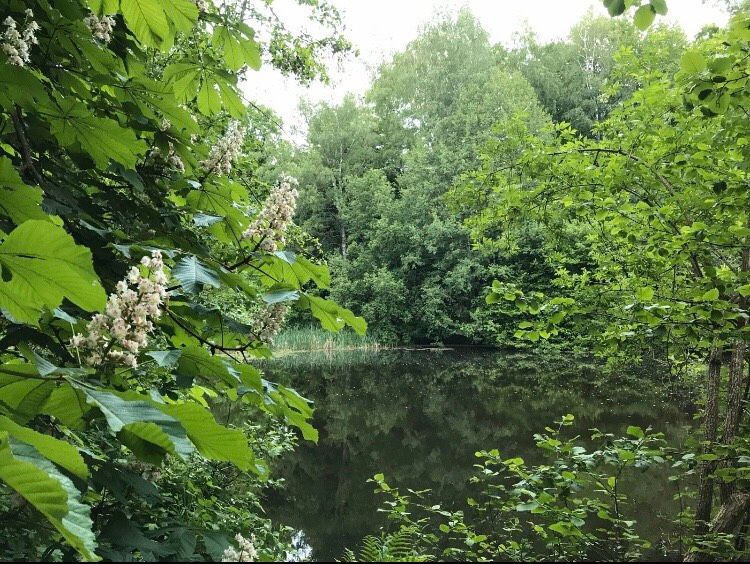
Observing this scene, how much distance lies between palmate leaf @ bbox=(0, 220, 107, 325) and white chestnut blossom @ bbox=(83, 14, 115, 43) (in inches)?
53.2

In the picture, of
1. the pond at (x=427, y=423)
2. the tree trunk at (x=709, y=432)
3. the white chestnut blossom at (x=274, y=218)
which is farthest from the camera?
the pond at (x=427, y=423)

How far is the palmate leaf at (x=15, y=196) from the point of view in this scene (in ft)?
4.00

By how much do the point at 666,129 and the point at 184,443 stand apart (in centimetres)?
454

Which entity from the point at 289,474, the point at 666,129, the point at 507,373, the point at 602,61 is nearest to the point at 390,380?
the point at 507,373

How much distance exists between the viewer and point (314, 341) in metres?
25.5

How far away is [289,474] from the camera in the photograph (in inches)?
380

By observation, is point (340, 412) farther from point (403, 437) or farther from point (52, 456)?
point (52, 456)

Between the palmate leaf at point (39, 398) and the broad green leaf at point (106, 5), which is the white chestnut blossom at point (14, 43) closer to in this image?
the broad green leaf at point (106, 5)

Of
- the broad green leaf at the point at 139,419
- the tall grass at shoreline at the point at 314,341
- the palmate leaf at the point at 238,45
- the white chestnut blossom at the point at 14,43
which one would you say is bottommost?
the broad green leaf at the point at 139,419

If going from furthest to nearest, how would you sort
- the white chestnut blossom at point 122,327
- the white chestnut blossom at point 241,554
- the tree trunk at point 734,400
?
the tree trunk at point 734,400 → the white chestnut blossom at point 241,554 → the white chestnut blossom at point 122,327

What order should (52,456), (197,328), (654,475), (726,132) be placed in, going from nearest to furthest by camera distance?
(52,456) < (197,328) < (726,132) < (654,475)

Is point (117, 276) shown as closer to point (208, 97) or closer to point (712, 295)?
point (208, 97)

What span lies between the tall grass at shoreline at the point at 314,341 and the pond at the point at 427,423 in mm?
2670

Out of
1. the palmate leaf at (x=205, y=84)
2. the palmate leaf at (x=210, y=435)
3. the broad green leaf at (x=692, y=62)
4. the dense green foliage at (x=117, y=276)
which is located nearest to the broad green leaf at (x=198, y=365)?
the dense green foliage at (x=117, y=276)
